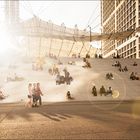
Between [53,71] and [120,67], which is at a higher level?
[120,67]

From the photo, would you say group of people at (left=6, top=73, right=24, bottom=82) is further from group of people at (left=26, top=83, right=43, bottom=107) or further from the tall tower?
the tall tower

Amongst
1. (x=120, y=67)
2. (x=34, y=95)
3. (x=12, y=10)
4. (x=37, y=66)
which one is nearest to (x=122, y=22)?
(x=120, y=67)

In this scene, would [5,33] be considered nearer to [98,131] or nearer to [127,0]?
[127,0]

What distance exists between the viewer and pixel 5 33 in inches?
2199

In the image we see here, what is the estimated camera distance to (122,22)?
77.9 m

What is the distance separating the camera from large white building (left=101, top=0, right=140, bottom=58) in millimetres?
67250

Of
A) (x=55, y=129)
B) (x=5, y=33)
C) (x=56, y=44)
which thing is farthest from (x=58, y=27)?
(x=55, y=129)

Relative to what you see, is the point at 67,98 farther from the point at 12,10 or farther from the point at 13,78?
the point at 12,10

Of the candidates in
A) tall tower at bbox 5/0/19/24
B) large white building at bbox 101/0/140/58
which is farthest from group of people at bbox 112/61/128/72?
tall tower at bbox 5/0/19/24

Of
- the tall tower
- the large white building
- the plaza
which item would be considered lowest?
the plaza

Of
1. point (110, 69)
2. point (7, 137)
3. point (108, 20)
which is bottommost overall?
point (7, 137)

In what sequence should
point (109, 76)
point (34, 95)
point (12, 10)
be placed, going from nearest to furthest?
point (34, 95) < point (109, 76) < point (12, 10)

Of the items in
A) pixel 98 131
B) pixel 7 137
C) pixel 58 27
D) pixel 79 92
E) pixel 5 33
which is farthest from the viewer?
pixel 58 27

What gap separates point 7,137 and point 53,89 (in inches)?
779
